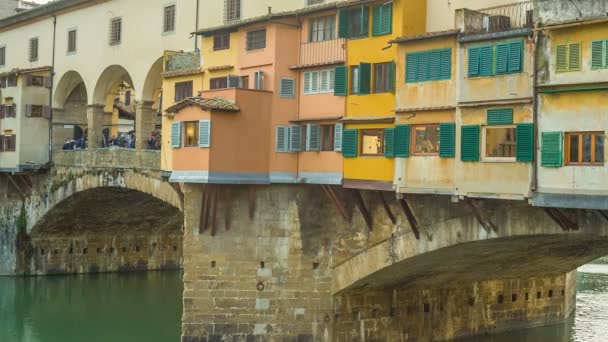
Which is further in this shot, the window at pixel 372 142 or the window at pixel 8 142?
the window at pixel 8 142

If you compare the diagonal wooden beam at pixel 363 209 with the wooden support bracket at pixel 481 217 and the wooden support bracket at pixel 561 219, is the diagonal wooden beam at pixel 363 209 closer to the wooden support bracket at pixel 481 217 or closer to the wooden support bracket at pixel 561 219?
the wooden support bracket at pixel 481 217

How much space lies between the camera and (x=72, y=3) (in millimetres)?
31641

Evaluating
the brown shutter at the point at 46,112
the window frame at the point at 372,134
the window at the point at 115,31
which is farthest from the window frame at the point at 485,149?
the brown shutter at the point at 46,112

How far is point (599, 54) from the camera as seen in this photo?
14016mm

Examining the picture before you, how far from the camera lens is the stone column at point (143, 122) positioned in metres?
27.9

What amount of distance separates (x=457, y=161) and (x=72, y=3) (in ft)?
66.0

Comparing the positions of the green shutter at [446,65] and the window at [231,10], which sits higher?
the window at [231,10]

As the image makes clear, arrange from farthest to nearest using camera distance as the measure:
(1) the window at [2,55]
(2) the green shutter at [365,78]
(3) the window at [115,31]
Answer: (1) the window at [2,55] → (3) the window at [115,31] → (2) the green shutter at [365,78]

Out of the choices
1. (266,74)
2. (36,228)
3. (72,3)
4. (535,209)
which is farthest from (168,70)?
Answer: (36,228)

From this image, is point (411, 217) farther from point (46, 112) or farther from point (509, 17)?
point (46, 112)

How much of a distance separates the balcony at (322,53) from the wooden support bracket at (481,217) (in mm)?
4505

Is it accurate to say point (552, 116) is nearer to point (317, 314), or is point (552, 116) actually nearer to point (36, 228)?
point (317, 314)

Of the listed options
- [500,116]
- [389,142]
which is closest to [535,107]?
[500,116]

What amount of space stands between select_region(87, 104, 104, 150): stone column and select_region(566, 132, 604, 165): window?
67.0ft
